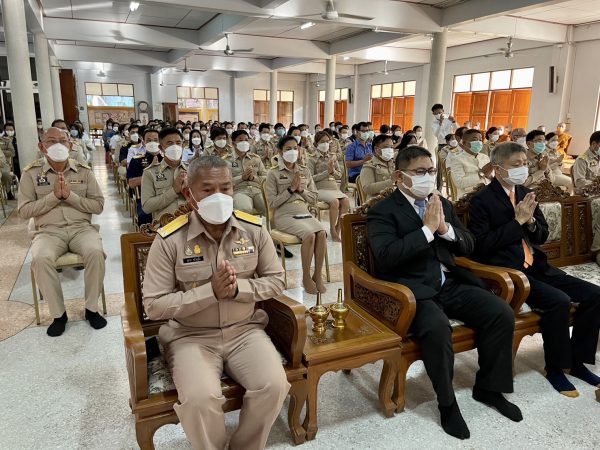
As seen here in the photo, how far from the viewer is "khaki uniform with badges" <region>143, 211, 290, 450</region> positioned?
1603 mm

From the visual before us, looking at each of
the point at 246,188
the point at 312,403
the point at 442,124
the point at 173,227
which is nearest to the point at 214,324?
the point at 173,227

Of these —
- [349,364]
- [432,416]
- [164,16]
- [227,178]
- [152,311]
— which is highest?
[164,16]

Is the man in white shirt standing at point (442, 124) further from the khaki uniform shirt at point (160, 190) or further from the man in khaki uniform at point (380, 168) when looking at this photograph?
the khaki uniform shirt at point (160, 190)

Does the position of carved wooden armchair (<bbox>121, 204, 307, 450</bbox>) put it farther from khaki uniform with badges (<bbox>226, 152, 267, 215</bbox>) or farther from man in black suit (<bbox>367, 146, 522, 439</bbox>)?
khaki uniform with badges (<bbox>226, 152, 267, 215</bbox>)

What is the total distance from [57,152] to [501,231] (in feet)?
9.69

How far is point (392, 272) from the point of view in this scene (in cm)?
230

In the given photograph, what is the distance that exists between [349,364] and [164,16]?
10.5 metres

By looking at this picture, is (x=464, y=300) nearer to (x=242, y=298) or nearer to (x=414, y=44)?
(x=242, y=298)

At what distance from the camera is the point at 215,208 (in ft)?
5.87

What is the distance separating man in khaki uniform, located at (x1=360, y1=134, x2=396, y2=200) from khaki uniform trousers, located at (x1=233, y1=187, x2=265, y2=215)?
1130 mm

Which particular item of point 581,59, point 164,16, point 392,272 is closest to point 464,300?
point 392,272

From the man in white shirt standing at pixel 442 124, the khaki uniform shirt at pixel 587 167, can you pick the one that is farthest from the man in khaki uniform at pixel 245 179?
the man in white shirt standing at pixel 442 124

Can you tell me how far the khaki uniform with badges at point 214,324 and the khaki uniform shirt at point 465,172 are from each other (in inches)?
163

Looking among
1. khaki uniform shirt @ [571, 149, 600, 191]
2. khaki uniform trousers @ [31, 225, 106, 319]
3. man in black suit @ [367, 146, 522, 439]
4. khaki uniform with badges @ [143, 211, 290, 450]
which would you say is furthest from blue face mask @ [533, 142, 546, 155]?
khaki uniform trousers @ [31, 225, 106, 319]
